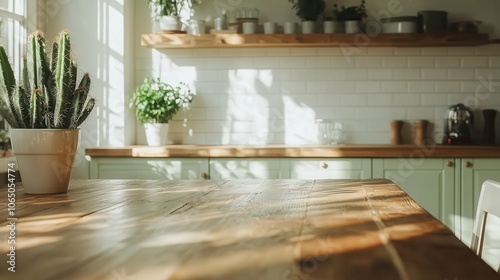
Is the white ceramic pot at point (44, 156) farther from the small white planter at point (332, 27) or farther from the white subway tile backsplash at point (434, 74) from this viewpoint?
the white subway tile backsplash at point (434, 74)

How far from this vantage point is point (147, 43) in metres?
4.55

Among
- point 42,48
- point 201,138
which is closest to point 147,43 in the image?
point 201,138

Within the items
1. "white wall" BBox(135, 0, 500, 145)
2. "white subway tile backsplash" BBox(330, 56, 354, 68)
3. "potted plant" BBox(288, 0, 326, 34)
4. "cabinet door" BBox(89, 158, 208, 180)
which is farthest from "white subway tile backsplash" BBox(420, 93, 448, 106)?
"cabinet door" BBox(89, 158, 208, 180)

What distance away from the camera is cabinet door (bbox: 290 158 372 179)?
4.11 m

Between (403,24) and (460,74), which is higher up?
(403,24)

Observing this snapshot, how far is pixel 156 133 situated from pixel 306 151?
3.88ft

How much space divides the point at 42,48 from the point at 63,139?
0.27 metres

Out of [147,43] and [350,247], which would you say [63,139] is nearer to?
[350,247]

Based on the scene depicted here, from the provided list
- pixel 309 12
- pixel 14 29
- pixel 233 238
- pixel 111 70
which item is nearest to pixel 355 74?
pixel 309 12

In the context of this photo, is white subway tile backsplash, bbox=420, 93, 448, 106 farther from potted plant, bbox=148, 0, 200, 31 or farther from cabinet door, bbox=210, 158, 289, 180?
potted plant, bbox=148, 0, 200, 31

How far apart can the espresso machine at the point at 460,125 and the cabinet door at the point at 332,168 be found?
82 centimetres

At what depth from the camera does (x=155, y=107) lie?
179 inches

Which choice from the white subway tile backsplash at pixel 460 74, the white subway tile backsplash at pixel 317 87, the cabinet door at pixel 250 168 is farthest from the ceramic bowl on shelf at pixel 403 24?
the cabinet door at pixel 250 168

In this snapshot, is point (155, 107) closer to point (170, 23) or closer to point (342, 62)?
point (170, 23)
